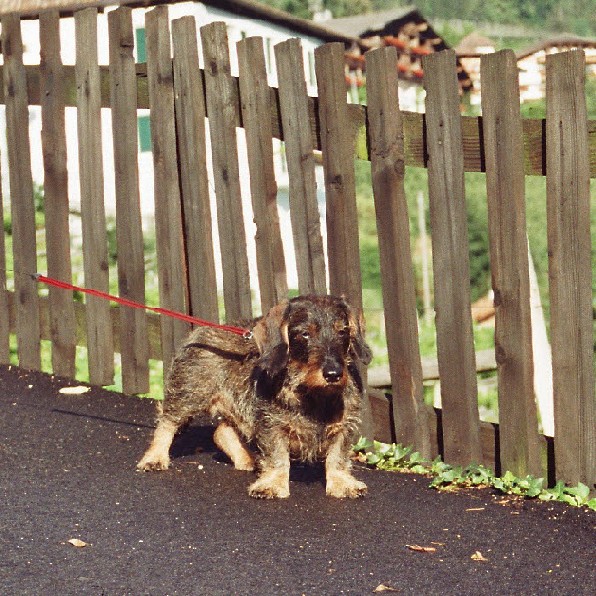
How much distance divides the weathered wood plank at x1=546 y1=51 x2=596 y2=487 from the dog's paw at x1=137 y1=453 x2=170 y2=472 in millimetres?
2026

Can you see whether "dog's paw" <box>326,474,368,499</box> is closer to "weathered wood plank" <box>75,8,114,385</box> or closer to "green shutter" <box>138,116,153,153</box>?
"weathered wood plank" <box>75,8,114,385</box>

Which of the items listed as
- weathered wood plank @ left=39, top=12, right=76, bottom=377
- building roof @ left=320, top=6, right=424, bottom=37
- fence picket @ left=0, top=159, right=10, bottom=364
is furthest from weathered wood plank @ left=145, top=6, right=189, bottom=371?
building roof @ left=320, top=6, right=424, bottom=37

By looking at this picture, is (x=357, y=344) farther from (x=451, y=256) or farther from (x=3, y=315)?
(x=3, y=315)

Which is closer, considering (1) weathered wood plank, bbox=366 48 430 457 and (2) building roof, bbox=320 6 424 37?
(1) weathered wood plank, bbox=366 48 430 457

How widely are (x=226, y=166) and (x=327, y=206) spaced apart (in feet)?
3.17

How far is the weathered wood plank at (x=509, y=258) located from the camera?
584cm

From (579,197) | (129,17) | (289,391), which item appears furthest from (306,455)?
(129,17)

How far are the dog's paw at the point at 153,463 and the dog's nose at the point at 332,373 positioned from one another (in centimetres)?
141

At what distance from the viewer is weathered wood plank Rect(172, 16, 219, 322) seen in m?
7.44

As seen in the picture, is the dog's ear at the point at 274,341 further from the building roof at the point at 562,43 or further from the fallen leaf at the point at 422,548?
the building roof at the point at 562,43

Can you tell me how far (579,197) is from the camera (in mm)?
5668

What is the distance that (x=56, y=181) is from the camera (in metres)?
8.44

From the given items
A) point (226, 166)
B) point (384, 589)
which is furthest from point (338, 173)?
point (384, 589)

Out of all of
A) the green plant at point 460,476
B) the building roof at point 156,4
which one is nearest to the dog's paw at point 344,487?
the green plant at point 460,476
